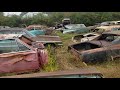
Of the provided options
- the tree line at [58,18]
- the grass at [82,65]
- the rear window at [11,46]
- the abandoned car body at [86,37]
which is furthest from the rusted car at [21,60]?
the tree line at [58,18]

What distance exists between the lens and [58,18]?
16.0m

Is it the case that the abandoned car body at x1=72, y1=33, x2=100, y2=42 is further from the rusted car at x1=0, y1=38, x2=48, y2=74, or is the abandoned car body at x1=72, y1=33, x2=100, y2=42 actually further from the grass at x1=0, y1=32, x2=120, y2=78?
the rusted car at x1=0, y1=38, x2=48, y2=74

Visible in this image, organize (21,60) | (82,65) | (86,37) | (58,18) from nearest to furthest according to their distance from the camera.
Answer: (21,60)
(82,65)
(86,37)
(58,18)

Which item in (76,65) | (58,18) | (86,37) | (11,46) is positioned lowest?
(76,65)

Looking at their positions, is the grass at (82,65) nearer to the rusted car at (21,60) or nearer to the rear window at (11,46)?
the rusted car at (21,60)

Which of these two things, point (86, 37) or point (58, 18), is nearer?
point (86, 37)

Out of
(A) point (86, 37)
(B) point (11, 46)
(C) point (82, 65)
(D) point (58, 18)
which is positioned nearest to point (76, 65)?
(C) point (82, 65)

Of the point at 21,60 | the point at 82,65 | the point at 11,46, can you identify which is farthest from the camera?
the point at 82,65

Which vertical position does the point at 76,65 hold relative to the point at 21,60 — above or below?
below

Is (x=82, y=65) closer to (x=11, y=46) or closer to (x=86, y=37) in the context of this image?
(x=11, y=46)

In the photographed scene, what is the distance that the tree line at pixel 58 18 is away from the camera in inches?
521

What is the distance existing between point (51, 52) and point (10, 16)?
766 centimetres
